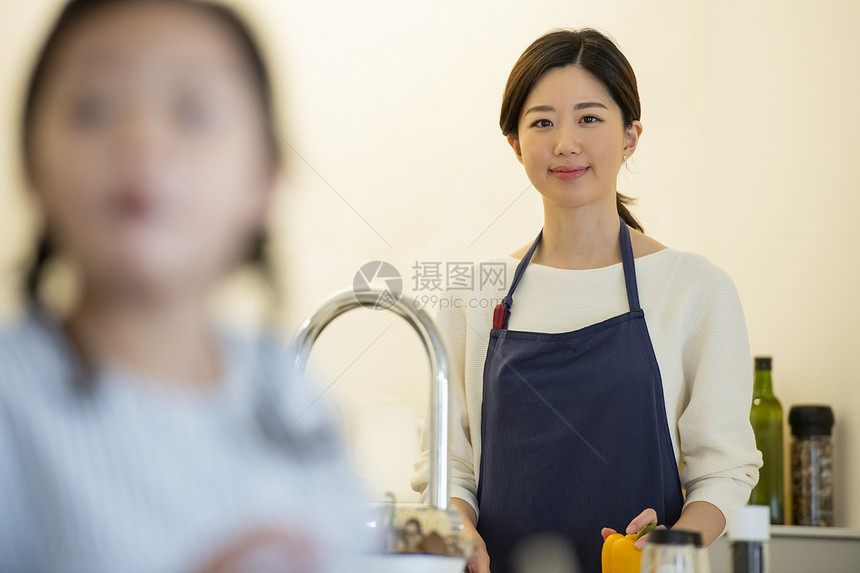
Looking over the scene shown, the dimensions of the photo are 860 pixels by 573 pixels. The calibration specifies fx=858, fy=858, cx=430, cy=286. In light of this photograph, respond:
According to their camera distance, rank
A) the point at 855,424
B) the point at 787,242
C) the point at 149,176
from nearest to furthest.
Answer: the point at 149,176 < the point at 855,424 < the point at 787,242

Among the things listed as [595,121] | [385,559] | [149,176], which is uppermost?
[595,121]

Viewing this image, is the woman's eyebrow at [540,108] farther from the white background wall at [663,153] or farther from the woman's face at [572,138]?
the white background wall at [663,153]

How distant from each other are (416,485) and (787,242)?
3.33ft

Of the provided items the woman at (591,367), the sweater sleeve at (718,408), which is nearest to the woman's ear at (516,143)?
the woman at (591,367)

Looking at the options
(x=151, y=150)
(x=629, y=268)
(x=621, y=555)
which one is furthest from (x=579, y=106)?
(x=151, y=150)

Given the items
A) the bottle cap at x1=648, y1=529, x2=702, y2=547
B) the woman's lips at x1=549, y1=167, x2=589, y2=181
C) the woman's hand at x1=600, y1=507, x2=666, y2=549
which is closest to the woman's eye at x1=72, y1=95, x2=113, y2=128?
the bottle cap at x1=648, y1=529, x2=702, y2=547

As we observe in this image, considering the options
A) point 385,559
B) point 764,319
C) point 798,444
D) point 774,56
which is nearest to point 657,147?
point 774,56

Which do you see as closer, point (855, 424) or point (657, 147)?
point (855, 424)

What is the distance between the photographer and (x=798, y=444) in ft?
4.09

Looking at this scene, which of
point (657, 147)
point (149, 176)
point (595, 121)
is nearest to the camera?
point (149, 176)

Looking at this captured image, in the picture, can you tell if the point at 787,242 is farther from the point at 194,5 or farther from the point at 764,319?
the point at 194,5

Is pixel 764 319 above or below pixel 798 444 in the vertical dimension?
above

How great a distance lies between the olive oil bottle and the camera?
4.12 ft

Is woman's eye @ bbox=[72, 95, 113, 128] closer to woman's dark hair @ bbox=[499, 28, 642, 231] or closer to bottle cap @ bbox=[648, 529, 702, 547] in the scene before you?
bottle cap @ bbox=[648, 529, 702, 547]
